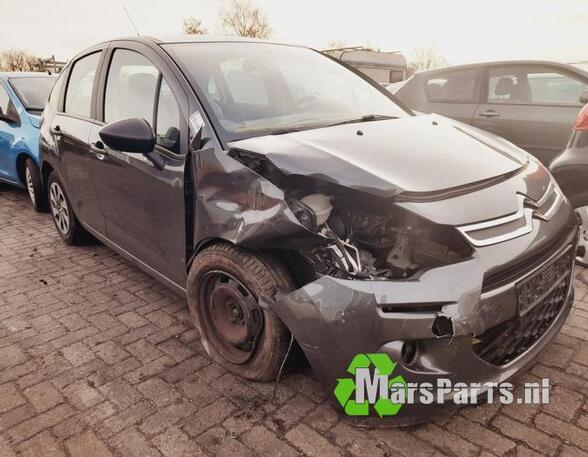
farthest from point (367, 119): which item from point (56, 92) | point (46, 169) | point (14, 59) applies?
point (14, 59)

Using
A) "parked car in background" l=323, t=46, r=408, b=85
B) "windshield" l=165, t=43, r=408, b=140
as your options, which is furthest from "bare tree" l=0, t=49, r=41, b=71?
"windshield" l=165, t=43, r=408, b=140

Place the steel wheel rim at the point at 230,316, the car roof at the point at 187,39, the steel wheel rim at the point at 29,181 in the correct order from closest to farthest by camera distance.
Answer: the steel wheel rim at the point at 230,316, the car roof at the point at 187,39, the steel wheel rim at the point at 29,181

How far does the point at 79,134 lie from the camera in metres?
3.64

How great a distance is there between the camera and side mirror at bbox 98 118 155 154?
2529mm

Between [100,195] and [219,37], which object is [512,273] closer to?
[219,37]

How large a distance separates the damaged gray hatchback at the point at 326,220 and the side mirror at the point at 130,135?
10mm

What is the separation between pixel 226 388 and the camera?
2.45 metres

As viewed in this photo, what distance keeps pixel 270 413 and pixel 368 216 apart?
105 cm

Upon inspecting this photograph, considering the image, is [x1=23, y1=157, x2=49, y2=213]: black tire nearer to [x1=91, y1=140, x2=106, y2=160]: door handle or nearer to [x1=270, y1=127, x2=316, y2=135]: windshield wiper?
[x1=91, y1=140, x2=106, y2=160]: door handle

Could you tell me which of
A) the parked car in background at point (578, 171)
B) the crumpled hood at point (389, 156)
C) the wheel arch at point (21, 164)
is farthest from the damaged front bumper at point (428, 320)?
the wheel arch at point (21, 164)

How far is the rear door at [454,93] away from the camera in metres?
5.47

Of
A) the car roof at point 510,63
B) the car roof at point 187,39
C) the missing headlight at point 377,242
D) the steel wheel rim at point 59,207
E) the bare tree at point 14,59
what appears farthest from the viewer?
the bare tree at point 14,59

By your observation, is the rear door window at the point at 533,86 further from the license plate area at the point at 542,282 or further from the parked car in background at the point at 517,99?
the license plate area at the point at 542,282

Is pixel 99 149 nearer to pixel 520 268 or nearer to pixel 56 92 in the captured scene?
pixel 56 92
